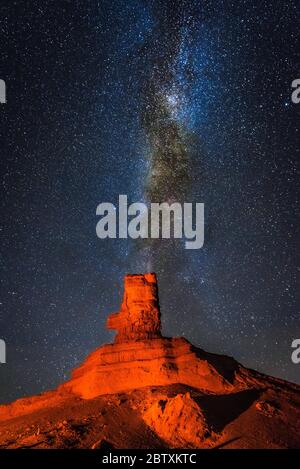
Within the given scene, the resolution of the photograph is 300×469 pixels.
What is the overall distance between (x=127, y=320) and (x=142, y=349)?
5590mm

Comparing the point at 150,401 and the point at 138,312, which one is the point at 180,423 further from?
the point at 138,312

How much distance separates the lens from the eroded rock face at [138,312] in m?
44.2

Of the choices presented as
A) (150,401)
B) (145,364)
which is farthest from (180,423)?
(145,364)

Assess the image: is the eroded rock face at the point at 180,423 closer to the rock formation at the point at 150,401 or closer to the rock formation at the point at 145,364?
the rock formation at the point at 150,401

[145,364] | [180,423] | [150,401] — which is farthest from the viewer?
[145,364]

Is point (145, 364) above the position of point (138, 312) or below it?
below

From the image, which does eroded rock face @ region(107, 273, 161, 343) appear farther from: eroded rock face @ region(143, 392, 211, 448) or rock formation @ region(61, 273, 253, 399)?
eroded rock face @ region(143, 392, 211, 448)

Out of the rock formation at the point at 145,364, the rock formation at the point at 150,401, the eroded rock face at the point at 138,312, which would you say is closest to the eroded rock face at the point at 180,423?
the rock formation at the point at 150,401

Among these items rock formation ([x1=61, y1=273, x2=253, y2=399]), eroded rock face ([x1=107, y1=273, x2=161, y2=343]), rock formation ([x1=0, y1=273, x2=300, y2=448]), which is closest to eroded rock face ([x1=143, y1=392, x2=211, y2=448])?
rock formation ([x1=0, y1=273, x2=300, y2=448])

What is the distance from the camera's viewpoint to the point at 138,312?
45031 mm

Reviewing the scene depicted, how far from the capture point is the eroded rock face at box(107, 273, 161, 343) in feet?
145

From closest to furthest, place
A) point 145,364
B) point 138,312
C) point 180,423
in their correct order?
1. point 180,423
2. point 145,364
3. point 138,312
